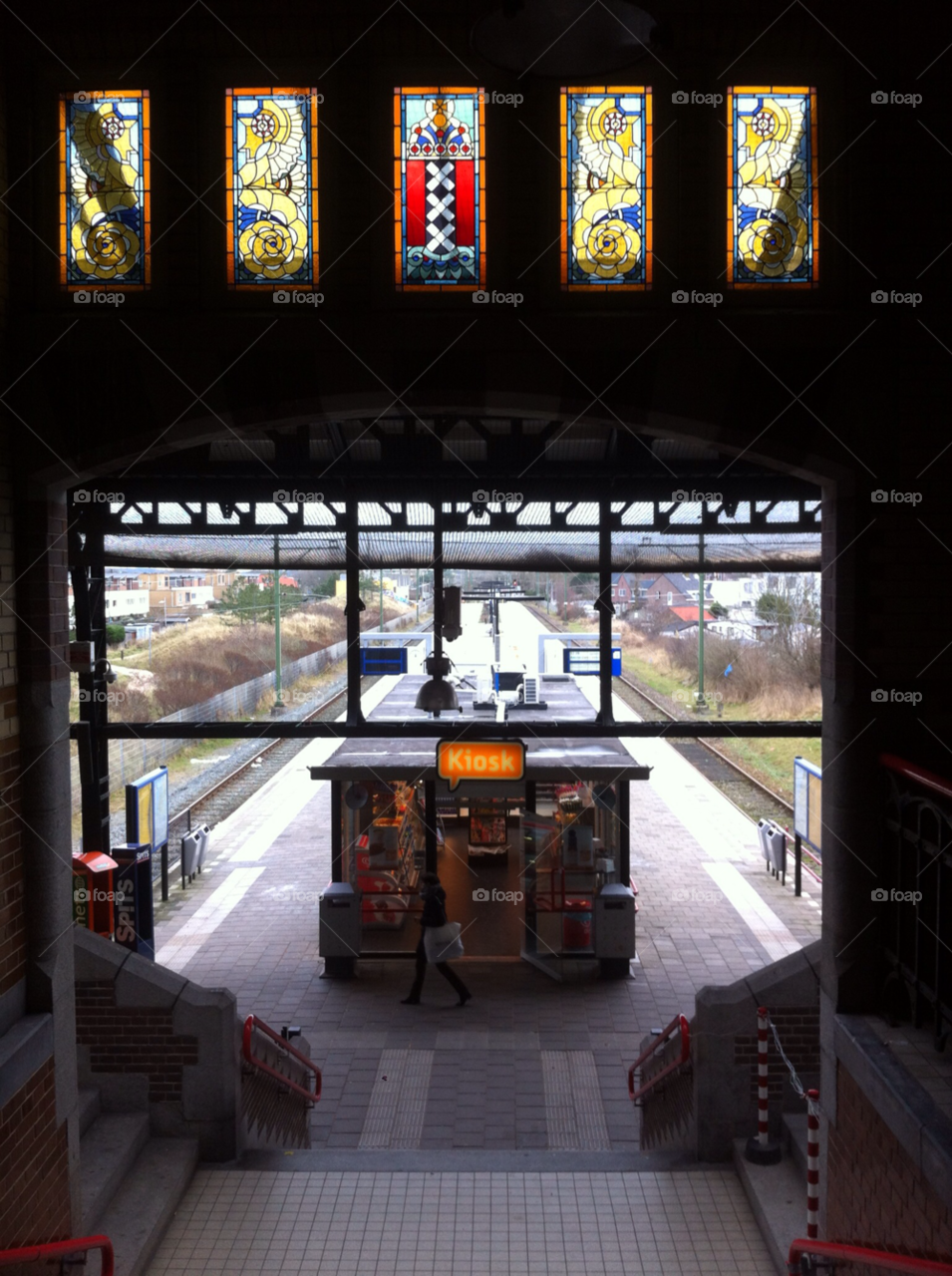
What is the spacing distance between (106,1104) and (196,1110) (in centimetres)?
57

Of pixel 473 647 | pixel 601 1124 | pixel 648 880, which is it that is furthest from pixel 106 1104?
pixel 648 880

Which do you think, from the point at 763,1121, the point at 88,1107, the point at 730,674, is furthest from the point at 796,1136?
the point at 730,674

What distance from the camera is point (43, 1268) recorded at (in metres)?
4.14

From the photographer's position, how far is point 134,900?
1036 centimetres

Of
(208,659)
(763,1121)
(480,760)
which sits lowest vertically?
(763,1121)

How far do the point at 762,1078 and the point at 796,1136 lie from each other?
399mm

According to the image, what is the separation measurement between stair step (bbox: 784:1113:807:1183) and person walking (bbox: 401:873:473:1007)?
4131 mm

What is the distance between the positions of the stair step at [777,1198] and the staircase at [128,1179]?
3095mm

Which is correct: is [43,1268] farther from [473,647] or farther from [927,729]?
[473,647]

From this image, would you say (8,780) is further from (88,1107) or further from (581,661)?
(581,661)

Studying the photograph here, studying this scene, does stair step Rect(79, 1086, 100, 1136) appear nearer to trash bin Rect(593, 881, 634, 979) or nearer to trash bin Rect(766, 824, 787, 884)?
trash bin Rect(593, 881, 634, 979)

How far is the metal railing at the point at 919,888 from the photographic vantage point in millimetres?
3781

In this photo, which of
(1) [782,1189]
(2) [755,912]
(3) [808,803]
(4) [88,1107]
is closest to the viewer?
(1) [782,1189]

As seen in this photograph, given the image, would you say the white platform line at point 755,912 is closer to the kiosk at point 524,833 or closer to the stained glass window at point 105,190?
the kiosk at point 524,833
